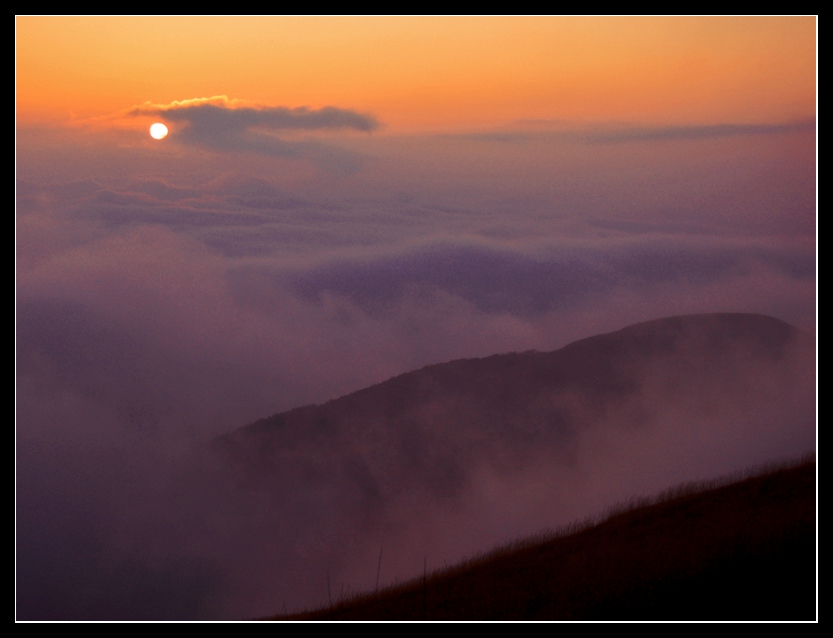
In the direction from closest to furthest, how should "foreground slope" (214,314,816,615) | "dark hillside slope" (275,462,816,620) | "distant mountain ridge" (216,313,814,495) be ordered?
"dark hillside slope" (275,462,816,620), "foreground slope" (214,314,816,615), "distant mountain ridge" (216,313,814,495)

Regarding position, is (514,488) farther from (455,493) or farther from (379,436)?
(379,436)

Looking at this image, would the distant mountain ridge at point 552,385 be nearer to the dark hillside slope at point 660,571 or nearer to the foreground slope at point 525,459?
the foreground slope at point 525,459

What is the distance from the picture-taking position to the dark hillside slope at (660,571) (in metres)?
5.29

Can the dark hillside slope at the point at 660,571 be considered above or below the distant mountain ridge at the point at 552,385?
below

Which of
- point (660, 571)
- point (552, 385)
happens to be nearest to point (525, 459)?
point (552, 385)

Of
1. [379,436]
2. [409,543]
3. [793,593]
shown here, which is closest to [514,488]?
[409,543]

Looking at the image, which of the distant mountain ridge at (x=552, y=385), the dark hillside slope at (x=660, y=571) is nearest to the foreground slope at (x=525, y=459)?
the distant mountain ridge at (x=552, y=385)

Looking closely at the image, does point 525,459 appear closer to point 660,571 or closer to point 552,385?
point 552,385

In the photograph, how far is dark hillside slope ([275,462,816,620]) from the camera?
5.29 metres

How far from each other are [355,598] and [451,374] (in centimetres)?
533

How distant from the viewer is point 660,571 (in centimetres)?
542

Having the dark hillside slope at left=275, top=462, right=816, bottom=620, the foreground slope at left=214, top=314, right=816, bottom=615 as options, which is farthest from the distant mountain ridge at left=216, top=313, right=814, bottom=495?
the dark hillside slope at left=275, top=462, right=816, bottom=620

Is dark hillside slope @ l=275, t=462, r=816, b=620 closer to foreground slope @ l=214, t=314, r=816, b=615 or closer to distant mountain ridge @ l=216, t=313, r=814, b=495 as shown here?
foreground slope @ l=214, t=314, r=816, b=615

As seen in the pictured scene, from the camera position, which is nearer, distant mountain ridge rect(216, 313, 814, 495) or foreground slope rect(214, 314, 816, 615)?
foreground slope rect(214, 314, 816, 615)
